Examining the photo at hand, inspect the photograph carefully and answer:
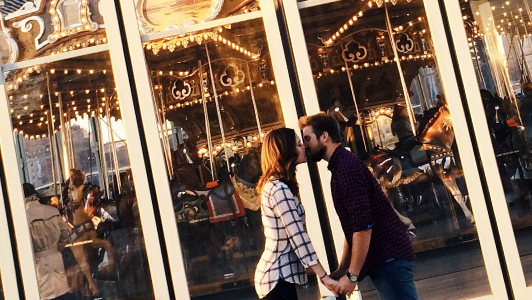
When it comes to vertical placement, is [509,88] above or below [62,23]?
below

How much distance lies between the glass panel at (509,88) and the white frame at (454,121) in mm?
203

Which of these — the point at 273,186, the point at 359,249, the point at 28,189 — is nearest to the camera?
the point at 359,249

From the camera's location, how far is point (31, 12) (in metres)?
4.68

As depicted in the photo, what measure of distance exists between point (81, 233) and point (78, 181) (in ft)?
1.24

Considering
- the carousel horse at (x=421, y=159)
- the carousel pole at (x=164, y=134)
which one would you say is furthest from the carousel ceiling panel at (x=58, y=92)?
the carousel horse at (x=421, y=159)

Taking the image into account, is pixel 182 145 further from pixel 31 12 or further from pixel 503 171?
pixel 503 171

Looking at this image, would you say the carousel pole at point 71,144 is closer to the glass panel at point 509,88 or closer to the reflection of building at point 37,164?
the reflection of building at point 37,164

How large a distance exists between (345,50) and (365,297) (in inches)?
71.4

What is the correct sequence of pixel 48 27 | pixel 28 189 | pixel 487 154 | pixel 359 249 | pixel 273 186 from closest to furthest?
pixel 359 249 → pixel 273 186 → pixel 487 154 → pixel 28 189 → pixel 48 27

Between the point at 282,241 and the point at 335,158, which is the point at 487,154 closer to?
the point at 335,158

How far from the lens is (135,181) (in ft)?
14.6

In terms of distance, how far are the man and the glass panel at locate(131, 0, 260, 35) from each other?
1.77m

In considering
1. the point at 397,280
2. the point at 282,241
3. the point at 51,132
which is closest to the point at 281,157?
the point at 282,241

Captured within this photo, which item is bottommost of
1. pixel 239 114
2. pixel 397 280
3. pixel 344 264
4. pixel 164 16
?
pixel 397 280
